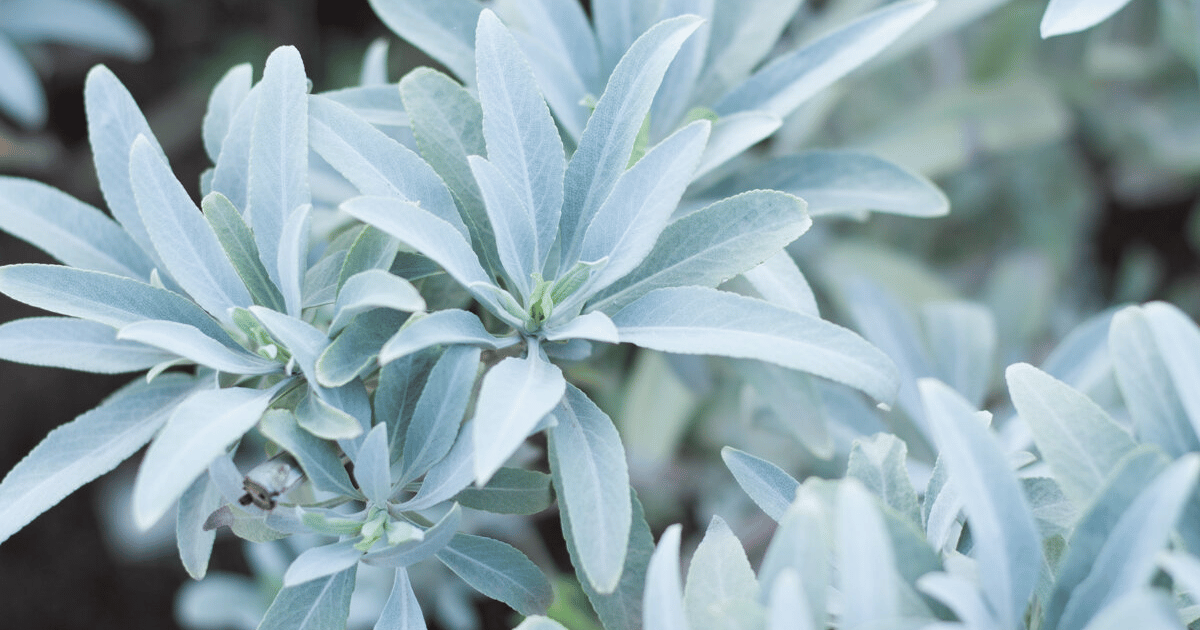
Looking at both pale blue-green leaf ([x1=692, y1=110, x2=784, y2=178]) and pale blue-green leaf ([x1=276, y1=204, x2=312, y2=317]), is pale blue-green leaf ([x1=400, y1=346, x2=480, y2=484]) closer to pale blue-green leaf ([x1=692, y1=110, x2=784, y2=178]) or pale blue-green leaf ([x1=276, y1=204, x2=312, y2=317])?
pale blue-green leaf ([x1=276, y1=204, x2=312, y2=317])

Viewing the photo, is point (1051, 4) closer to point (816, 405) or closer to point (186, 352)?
point (816, 405)

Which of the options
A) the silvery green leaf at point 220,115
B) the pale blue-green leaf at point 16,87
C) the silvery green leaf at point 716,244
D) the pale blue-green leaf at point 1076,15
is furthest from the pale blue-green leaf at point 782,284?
the pale blue-green leaf at point 16,87

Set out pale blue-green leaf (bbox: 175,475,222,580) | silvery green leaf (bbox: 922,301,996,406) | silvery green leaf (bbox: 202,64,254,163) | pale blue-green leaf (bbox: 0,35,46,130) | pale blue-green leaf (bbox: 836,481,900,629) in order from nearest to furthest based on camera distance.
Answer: pale blue-green leaf (bbox: 836,481,900,629) < pale blue-green leaf (bbox: 175,475,222,580) < silvery green leaf (bbox: 202,64,254,163) < silvery green leaf (bbox: 922,301,996,406) < pale blue-green leaf (bbox: 0,35,46,130)

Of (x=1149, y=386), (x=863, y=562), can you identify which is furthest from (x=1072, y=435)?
(x=863, y=562)

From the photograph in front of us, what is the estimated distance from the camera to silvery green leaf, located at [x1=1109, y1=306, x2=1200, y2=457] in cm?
58

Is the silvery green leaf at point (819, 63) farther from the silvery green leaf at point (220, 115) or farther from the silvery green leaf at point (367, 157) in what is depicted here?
the silvery green leaf at point (220, 115)

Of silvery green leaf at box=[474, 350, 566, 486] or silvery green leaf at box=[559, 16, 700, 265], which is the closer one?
silvery green leaf at box=[474, 350, 566, 486]

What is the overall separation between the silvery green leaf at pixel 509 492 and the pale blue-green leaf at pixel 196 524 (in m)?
0.20

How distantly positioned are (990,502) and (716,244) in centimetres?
26

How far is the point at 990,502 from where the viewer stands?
21.2 inches

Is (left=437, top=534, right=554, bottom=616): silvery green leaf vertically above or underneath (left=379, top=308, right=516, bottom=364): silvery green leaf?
underneath

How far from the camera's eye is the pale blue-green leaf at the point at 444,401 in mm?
629

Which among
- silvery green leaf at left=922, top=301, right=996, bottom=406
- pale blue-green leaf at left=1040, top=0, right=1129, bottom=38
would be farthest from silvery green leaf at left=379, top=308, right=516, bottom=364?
silvery green leaf at left=922, top=301, right=996, bottom=406

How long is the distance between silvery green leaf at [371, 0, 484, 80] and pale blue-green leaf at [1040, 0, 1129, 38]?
500 mm
